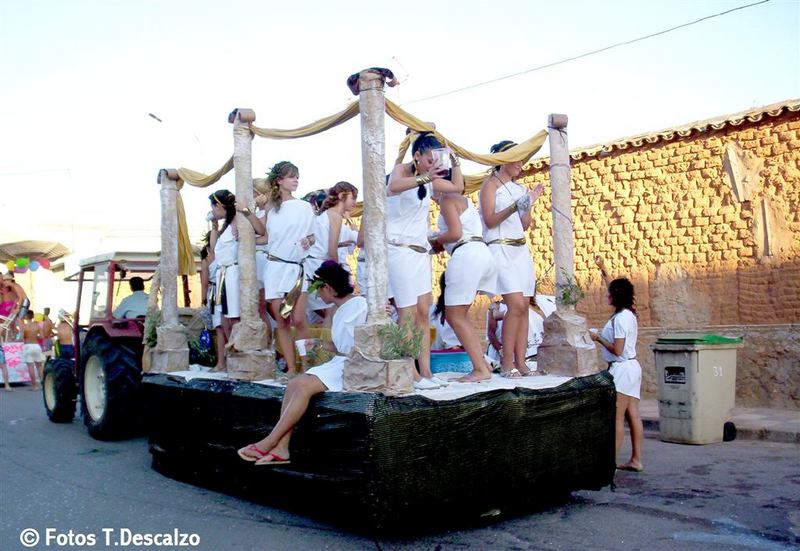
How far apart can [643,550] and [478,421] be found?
3.93 feet

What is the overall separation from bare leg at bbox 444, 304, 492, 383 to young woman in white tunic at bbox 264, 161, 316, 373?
4.66ft

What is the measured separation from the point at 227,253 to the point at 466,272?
2.49 m

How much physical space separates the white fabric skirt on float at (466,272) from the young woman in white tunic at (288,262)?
53.8 inches

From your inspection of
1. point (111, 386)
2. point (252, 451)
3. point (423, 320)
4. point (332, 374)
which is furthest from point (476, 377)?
point (111, 386)

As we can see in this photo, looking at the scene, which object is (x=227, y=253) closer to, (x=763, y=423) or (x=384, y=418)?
(x=384, y=418)

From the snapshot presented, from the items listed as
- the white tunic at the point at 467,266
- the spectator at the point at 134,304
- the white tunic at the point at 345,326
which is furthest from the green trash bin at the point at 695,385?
the spectator at the point at 134,304

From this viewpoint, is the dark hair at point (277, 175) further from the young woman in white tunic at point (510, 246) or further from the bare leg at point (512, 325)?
the bare leg at point (512, 325)

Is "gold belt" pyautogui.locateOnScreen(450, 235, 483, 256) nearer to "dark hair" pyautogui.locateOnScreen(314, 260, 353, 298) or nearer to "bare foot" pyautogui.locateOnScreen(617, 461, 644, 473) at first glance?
"dark hair" pyautogui.locateOnScreen(314, 260, 353, 298)

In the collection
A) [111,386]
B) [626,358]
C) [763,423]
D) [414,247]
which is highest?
[414,247]

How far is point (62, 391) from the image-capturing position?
34.9 ft

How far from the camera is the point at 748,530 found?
5.29 m

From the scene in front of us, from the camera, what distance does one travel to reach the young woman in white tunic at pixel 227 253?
7.31 metres

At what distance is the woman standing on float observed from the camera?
19.4ft

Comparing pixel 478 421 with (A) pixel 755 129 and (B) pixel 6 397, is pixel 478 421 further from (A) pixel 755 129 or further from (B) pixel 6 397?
(B) pixel 6 397
